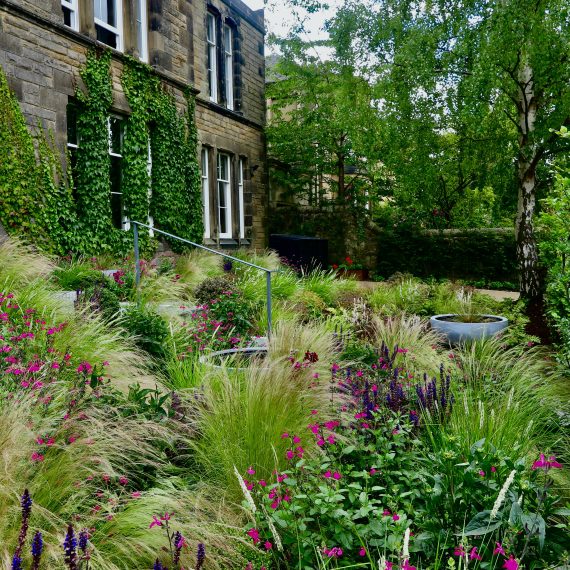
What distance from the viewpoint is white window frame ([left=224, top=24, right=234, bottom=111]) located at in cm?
1516

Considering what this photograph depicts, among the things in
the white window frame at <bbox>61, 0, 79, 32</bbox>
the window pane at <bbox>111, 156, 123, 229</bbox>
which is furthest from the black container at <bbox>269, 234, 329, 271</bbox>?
the white window frame at <bbox>61, 0, 79, 32</bbox>

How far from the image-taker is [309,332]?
483 cm

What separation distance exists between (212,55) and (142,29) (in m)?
3.36

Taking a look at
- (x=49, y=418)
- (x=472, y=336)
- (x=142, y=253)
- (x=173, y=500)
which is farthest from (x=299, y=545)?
(x=142, y=253)

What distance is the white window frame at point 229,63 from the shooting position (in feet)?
49.7

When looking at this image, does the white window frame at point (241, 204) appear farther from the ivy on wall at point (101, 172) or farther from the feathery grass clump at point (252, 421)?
the feathery grass clump at point (252, 421)

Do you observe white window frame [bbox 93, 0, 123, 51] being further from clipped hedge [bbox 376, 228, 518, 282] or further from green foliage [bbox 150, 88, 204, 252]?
clipped hedge [bbox 376, 228, 518, 282]

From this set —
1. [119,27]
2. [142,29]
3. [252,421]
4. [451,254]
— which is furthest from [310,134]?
[252,421]

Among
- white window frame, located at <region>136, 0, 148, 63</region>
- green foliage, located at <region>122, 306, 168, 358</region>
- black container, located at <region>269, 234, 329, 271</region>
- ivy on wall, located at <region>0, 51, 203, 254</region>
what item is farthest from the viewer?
black container, located at <region>269, 234, 329, 271</region>

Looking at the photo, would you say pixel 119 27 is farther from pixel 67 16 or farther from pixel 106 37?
pixel 67 16

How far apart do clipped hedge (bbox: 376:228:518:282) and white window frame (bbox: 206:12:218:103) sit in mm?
6112

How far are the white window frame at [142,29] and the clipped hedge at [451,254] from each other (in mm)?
8321

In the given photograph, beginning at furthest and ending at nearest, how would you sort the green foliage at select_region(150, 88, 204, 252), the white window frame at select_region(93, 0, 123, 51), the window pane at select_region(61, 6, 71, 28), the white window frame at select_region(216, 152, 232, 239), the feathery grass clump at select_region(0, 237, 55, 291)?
the white window frame at select_region(216, 152, 232, 239)
the green foliage at select_region(150, 88, 204, 252)
the white window frame at select_region(93, 0, 123, 51)
the window pane at select_region(61, 6, 71, 28)
the feathery grass clump at select_region(0, 237, 55, 291)

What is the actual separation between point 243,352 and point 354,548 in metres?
2.73
